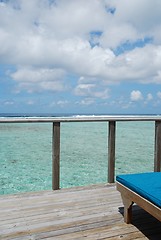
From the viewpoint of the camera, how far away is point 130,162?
779 cm

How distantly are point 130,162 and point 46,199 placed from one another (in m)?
5.26

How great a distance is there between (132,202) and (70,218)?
612mm

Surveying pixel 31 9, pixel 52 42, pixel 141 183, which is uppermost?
pixel 52 42

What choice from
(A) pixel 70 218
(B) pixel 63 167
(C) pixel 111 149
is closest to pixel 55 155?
(C) pixel 111 149

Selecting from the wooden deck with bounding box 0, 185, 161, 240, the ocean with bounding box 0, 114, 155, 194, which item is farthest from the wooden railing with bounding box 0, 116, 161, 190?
the ocean with bounding box 0, 114, 155, 194

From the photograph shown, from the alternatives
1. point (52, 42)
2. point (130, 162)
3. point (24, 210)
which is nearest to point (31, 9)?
point (130, 162)

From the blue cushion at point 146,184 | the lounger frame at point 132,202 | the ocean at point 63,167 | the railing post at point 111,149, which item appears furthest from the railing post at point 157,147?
the ocean at point 63,167

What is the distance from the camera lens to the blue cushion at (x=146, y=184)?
1940 mm

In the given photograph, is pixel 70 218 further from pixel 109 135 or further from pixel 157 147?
pixel 157 147

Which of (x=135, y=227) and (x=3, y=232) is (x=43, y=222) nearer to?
(x=3, y=232)

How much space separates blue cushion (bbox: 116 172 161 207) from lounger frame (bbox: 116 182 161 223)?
0.03 meters

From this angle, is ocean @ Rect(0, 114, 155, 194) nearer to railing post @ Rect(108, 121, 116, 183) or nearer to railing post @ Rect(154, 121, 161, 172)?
railing post @ Rect(108, 121, 116, 183)

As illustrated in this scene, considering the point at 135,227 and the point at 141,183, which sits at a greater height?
the point at 141,183

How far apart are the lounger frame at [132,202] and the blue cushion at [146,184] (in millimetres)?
34
